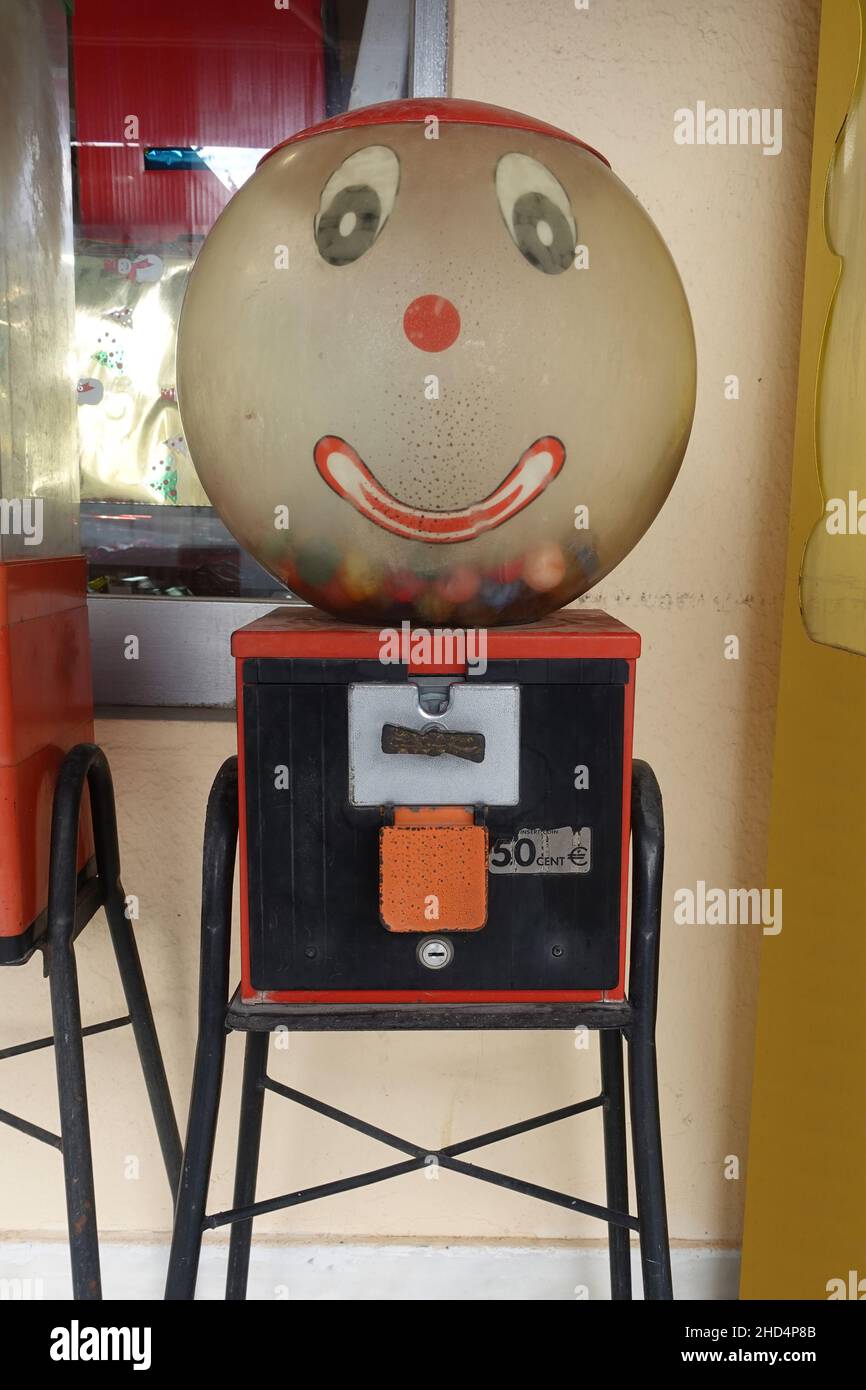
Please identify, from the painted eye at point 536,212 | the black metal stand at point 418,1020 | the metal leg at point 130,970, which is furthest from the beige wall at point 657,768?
the painted eye at point 536,212

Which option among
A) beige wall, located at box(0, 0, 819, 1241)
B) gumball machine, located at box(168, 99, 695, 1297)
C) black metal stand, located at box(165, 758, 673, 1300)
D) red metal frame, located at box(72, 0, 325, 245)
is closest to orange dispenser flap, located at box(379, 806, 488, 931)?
gumball machine, located at box(168, 99, 695, 1297)

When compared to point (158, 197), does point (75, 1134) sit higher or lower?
lower

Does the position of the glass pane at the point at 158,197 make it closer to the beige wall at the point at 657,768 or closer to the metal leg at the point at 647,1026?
the beige wall at the point at 657,768

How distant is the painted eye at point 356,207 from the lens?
2.94ft

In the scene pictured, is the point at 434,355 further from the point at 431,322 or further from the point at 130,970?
the point at 130,970

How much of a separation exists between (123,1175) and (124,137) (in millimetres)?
1622

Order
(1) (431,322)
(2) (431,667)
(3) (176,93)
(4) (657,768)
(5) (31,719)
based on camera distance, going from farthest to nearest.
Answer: (4) (657,768) → (3) (176,93) → (5) (31,719) → (2) (431,667) → (1) (431,322)

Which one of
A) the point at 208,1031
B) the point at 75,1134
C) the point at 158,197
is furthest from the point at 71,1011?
the point at 158,197

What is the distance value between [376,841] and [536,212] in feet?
1.89

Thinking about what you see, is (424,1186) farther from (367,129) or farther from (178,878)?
(367,129)

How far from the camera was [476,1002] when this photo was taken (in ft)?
3.40

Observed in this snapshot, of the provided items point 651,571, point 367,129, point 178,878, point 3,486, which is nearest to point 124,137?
point 3,486

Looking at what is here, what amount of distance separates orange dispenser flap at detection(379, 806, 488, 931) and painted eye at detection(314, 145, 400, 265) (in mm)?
500

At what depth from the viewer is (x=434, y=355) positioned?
88 cm
